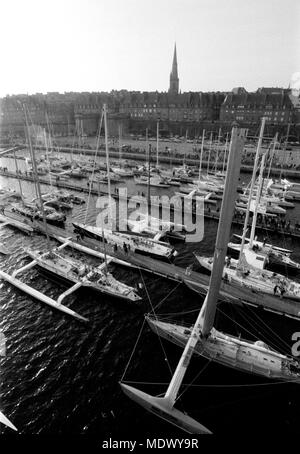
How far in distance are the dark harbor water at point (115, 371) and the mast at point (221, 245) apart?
2591 millimetres

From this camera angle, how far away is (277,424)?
1783cm

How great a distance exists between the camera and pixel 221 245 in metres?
16.5

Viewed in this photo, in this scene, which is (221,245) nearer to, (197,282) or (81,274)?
(197,282)

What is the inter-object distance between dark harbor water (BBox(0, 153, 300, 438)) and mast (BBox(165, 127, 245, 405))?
2.59m

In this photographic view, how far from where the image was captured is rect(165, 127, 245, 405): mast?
14531 mm

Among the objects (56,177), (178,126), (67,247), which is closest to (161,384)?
(67,247)

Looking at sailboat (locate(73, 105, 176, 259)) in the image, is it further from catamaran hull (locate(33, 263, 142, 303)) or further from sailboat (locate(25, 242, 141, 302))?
catamaran hull (locate(33, 263, 142, 303))

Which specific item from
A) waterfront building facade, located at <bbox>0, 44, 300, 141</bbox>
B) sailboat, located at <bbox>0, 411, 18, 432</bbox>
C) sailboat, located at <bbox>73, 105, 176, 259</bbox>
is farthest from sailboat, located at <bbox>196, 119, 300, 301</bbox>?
waterfront building facade, located at <bbox>0, 44, 300, 141</bbox>

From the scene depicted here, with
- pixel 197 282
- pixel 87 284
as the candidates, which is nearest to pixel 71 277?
pixel 87 284

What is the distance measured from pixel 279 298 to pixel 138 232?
1953 centimetres

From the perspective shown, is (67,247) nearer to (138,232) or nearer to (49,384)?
(138,232)

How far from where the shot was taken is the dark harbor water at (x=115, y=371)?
58.2 ft

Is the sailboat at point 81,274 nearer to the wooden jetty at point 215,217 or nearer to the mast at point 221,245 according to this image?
the mast at point 221,245

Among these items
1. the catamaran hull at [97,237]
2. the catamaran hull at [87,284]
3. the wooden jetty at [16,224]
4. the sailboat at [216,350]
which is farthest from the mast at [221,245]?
the wooden jetty at [16,224]
